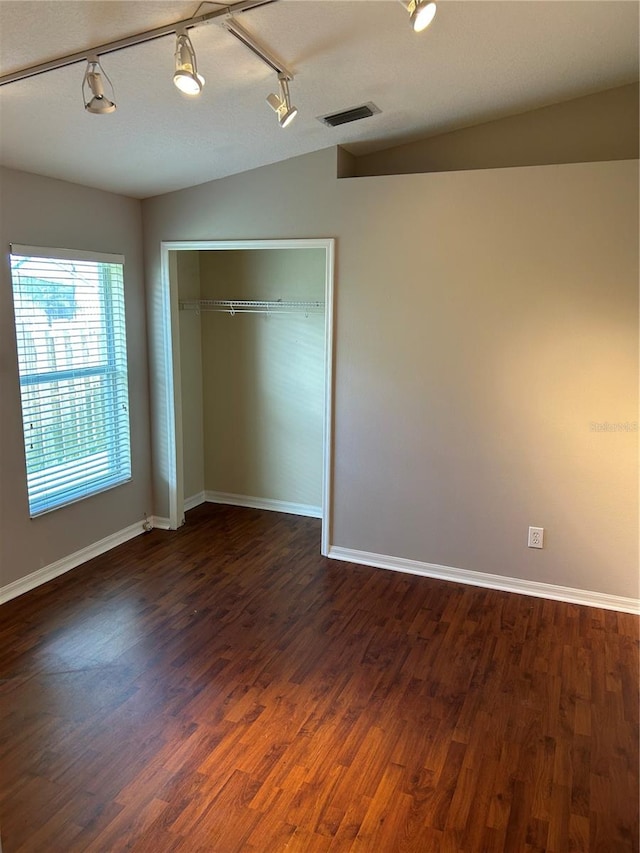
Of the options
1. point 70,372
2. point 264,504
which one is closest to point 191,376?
point 264,504

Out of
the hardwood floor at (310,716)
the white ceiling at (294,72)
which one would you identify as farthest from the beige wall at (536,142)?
the hardwood floor at (310,716)

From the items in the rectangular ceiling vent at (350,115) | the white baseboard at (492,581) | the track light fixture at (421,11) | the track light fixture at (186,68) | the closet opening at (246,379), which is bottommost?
the white baseboard at (492,581)

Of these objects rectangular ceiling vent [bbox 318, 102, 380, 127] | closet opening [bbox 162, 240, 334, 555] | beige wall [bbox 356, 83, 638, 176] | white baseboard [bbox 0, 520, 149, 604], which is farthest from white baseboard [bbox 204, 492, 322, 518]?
rectangular ceiling vent [bbox 318, 102, 380, 127]

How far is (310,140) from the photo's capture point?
11.9 ft

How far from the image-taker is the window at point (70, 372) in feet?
11.7

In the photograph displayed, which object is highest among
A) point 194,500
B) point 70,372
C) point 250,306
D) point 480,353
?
point 250,306

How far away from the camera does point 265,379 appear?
16.8 ft

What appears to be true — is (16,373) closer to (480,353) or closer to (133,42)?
(133,42)

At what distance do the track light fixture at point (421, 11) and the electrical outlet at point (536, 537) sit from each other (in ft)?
9.24

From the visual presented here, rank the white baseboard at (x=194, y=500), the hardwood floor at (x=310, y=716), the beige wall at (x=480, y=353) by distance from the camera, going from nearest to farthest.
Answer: the hardwood floor at (x=310, y=716) → the beige wall at (x=480, y=353) → the white baseboard at (x=194, y=500)

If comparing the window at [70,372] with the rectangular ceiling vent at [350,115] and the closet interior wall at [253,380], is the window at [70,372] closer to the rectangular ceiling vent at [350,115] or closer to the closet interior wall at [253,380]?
the closet interior wall at [253,380]

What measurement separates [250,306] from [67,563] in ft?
7.94

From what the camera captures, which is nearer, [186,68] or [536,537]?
[186,68]

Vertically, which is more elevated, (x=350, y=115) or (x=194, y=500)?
(x=350, y=115)
